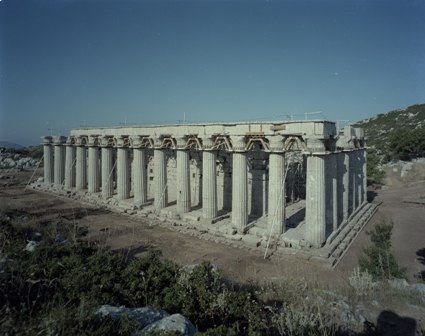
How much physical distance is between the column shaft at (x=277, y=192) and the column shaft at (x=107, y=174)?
15250 millimetres

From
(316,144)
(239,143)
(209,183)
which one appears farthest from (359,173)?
(209,183)

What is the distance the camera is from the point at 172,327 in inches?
177

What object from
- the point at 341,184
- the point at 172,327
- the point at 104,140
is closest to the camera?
the point at 172,327

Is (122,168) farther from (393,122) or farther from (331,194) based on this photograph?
(393,122)

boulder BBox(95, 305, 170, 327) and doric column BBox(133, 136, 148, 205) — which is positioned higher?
doric column BBox(133, 136, 148, 205)

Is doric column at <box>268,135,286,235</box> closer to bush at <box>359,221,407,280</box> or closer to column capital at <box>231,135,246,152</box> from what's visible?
column capital at <box>231,135,246,152</box>

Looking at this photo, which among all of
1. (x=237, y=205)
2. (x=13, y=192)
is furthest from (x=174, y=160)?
(x=13, y=192)

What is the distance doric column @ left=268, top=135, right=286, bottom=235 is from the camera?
45.7ft

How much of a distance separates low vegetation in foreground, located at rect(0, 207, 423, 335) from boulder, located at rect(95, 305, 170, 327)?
0.24 meters

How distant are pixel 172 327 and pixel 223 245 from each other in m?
10.3

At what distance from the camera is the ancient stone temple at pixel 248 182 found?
13.2 m

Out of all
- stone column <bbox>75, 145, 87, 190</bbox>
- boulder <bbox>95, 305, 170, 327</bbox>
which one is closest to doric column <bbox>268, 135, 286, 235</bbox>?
boulder <bbox>95, 305, 170, 327</bbox>

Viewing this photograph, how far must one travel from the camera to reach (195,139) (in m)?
17.7

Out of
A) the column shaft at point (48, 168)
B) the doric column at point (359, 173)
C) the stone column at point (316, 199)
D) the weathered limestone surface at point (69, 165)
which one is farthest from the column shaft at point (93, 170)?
the doric column at point (359, 173)
